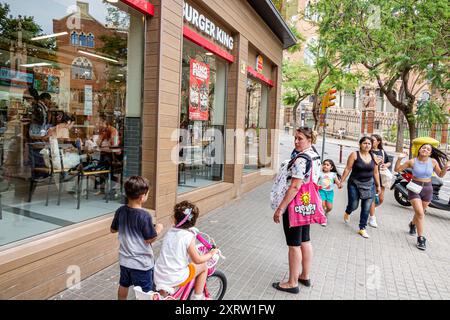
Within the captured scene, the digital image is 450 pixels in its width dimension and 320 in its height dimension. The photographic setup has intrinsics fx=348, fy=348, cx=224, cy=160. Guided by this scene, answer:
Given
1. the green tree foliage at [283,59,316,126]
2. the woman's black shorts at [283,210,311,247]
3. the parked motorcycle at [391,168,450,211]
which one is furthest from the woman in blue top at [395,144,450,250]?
the green tree foliage at [283,59,316,126]

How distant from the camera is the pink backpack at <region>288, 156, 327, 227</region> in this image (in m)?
3.63

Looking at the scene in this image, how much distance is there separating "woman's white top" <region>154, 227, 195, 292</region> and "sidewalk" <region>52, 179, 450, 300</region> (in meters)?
1.10

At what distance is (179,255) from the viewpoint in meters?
2.68

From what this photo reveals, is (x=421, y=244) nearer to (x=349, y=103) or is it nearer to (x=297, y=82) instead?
(x=297, y=82)

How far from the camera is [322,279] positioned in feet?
13.9

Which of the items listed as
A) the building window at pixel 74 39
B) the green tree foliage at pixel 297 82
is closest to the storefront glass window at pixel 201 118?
the building window at pixel 74 39

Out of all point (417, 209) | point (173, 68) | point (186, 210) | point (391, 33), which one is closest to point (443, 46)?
point (391, 33)

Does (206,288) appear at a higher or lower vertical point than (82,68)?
lower

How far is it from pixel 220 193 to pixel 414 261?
4013 millimetres

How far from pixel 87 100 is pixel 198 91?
226cm

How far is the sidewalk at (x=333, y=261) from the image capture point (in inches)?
153

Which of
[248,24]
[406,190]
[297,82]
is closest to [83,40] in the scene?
[248,24]

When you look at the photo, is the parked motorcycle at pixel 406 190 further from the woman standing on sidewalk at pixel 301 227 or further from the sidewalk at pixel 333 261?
the woman standing on sidewalk at pixel 301 227

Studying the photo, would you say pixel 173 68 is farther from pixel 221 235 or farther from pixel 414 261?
pixel 414 261
